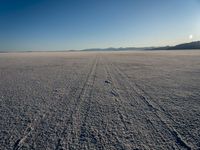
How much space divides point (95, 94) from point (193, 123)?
12.3 feet

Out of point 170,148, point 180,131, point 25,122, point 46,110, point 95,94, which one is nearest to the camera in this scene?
point 170,148

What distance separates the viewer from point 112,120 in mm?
4504


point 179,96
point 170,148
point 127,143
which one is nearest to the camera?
point 170,148

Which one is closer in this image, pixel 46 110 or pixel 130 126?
pixel 130 126

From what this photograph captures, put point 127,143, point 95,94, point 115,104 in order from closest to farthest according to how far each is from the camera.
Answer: point 127,143
point 115,104
point 95,94

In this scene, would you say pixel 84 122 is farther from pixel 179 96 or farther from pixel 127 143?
pixel 179 96

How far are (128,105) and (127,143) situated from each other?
229 cm

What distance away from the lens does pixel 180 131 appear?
386cm

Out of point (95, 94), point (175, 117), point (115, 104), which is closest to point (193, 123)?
point (175, 117)

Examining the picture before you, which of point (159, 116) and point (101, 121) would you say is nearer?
point (101, 121)

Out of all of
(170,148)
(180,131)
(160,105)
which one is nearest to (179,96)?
(160,105)

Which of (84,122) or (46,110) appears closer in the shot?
(84,122)

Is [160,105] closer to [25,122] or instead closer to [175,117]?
[175,117]

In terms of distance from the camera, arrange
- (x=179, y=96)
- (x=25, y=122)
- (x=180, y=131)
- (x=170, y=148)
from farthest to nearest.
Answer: (x=179, y=96) < (x=25, y=122) < (x=180, y=131) < (x=170, y=148)
